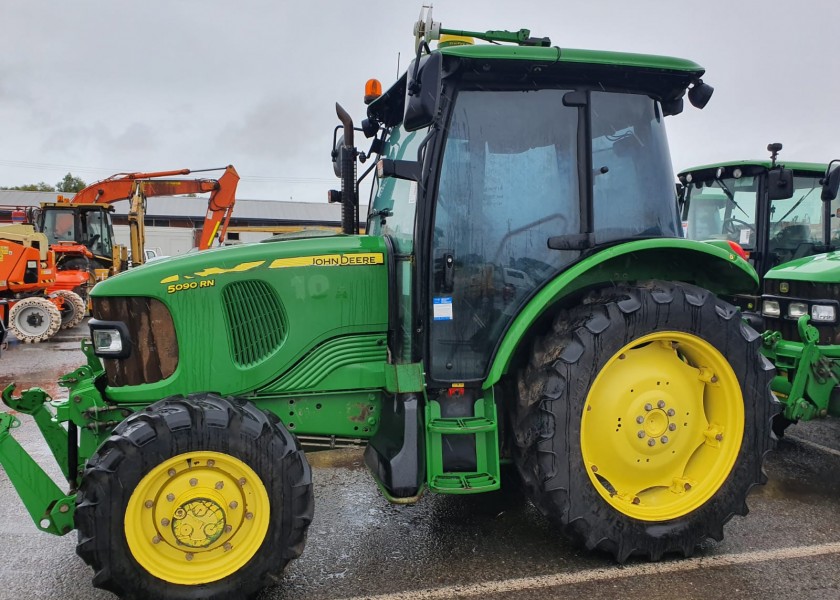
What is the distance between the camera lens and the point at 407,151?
3430 mm

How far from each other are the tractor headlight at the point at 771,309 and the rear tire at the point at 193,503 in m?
4.08

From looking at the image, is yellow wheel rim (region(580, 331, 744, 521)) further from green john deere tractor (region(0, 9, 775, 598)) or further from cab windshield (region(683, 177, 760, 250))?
cab windshield (region(683, 177, 760, 250))

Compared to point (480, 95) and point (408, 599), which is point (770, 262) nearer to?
point (480, 95)

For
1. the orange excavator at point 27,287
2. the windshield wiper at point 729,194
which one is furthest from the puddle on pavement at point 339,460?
the orange excavator at point 27,287

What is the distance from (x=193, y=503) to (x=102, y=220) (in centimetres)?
1543

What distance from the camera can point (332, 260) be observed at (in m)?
3.24

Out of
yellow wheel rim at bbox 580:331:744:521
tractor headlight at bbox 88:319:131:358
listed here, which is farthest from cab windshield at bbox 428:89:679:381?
tractor headlight at bbox 88:319:131:358

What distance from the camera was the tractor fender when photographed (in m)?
3.05

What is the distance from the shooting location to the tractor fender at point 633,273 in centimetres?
305

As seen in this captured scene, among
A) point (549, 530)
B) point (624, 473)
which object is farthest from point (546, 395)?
point (549, 530)

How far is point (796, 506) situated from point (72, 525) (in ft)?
13.3

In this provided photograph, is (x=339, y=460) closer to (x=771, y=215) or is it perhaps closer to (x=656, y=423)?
(x=656, y=423)

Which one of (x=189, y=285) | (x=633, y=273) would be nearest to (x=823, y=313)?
(x=633, y=273)

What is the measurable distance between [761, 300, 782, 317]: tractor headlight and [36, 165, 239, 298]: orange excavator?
36.9 ft
